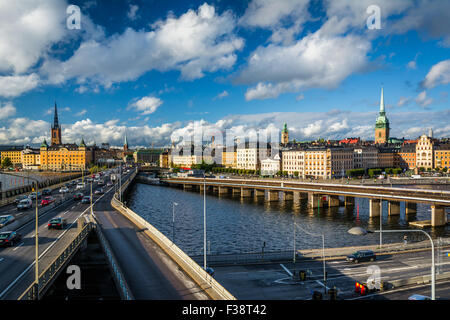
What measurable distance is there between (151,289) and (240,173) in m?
142

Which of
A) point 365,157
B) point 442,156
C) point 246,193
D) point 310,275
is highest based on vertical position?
point 365,157

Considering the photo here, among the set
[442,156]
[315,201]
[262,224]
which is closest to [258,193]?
[315,201]

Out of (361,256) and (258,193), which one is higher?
(361,256)

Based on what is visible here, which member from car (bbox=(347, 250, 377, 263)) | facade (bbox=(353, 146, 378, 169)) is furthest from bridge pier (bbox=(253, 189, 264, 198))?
car (bbox=(347, 250, 377, 263))

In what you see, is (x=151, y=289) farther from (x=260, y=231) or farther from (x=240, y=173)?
(x=240, y=173)

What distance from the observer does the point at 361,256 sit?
3272 centimetres

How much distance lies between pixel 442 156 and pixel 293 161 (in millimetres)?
64647

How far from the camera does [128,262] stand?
2347cm

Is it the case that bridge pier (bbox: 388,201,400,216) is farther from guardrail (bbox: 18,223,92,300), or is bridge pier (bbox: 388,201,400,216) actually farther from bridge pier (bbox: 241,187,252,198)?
guardrail (bbox: 18,223,92,300)

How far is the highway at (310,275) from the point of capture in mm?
25438

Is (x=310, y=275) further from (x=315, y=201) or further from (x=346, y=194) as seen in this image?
(x=315, y=201)

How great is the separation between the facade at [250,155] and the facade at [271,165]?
38.7ft

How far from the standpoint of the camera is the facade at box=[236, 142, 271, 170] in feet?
560
